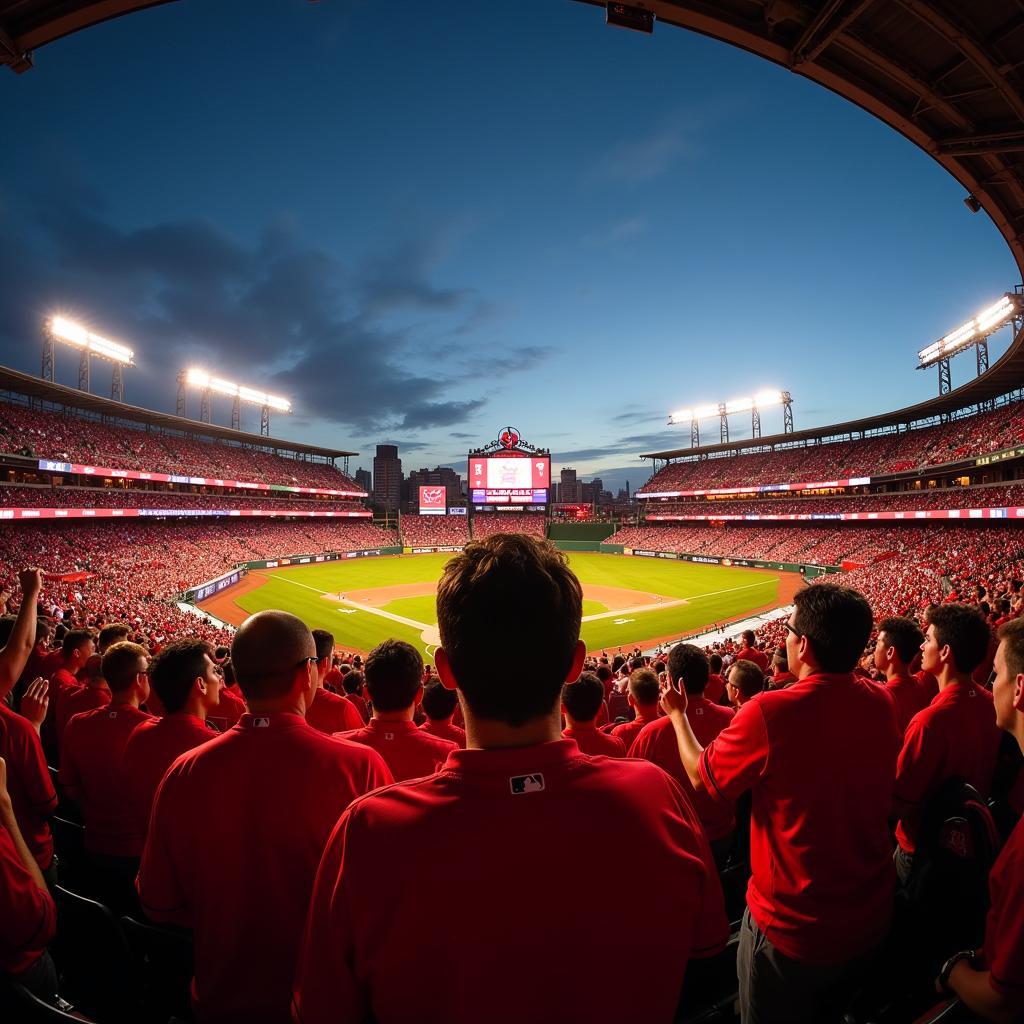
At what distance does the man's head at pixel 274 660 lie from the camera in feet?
8.82

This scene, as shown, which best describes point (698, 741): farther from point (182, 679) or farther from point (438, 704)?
point (182, 679)

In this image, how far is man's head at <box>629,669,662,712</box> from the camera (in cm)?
580

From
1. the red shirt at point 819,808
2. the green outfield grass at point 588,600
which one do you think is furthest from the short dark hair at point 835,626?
the green outfield grass at point 588,600

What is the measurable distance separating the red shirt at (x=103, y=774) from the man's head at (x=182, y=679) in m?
0.52

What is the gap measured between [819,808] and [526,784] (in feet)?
7.34

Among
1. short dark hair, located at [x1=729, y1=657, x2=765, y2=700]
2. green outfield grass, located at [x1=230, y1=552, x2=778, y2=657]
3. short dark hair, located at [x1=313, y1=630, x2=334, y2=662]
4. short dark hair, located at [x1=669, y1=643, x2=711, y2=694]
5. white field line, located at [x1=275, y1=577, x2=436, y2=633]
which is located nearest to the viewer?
short dark hair, located at [x1=669, y1=643, x2=711, y2=694]

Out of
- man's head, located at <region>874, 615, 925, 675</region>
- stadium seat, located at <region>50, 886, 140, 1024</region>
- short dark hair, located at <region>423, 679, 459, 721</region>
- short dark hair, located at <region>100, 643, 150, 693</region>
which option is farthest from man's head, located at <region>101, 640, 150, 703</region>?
man's head, located at <region>874, 615, 925, 675</region>

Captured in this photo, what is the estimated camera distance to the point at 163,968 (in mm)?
2994

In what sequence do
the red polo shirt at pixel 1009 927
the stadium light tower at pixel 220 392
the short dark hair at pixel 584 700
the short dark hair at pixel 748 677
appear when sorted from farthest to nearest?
the stadium light tower at pixel 220 392
the short dark hair at pixel 748 677
the short dark hair at pixel 584 700
the red polo shirt at pixel 1009 927

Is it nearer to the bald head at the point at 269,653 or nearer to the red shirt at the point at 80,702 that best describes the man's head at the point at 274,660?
the bald head at the point at 269,653

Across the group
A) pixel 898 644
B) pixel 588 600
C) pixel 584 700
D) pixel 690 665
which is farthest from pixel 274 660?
pixel 588 600

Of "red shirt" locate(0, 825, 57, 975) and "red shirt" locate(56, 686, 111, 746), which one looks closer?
"red shirt" locate(0, 825, 57, 975)

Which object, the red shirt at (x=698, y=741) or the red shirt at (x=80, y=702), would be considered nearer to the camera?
the red shirt at (x=698, y=741)

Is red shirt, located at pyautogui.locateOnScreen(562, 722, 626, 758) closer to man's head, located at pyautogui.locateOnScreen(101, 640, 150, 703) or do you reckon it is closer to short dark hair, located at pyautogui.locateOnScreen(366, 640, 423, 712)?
short dark hair, located at pyautogui.locateOnScreen(366, 640, 423, 712)
